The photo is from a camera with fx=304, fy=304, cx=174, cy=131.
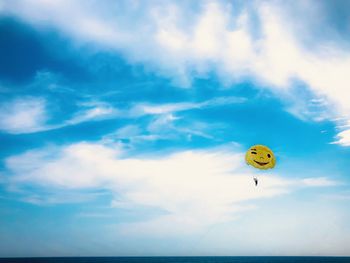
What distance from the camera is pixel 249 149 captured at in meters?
28.5

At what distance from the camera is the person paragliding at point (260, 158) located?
27703 mm

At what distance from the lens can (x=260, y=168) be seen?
91.4 ft

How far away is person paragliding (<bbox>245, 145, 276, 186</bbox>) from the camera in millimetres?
27703

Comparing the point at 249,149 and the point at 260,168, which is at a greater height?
the point at 249,149

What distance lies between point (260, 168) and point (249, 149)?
2.00m

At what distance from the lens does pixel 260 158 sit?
27.7 m
